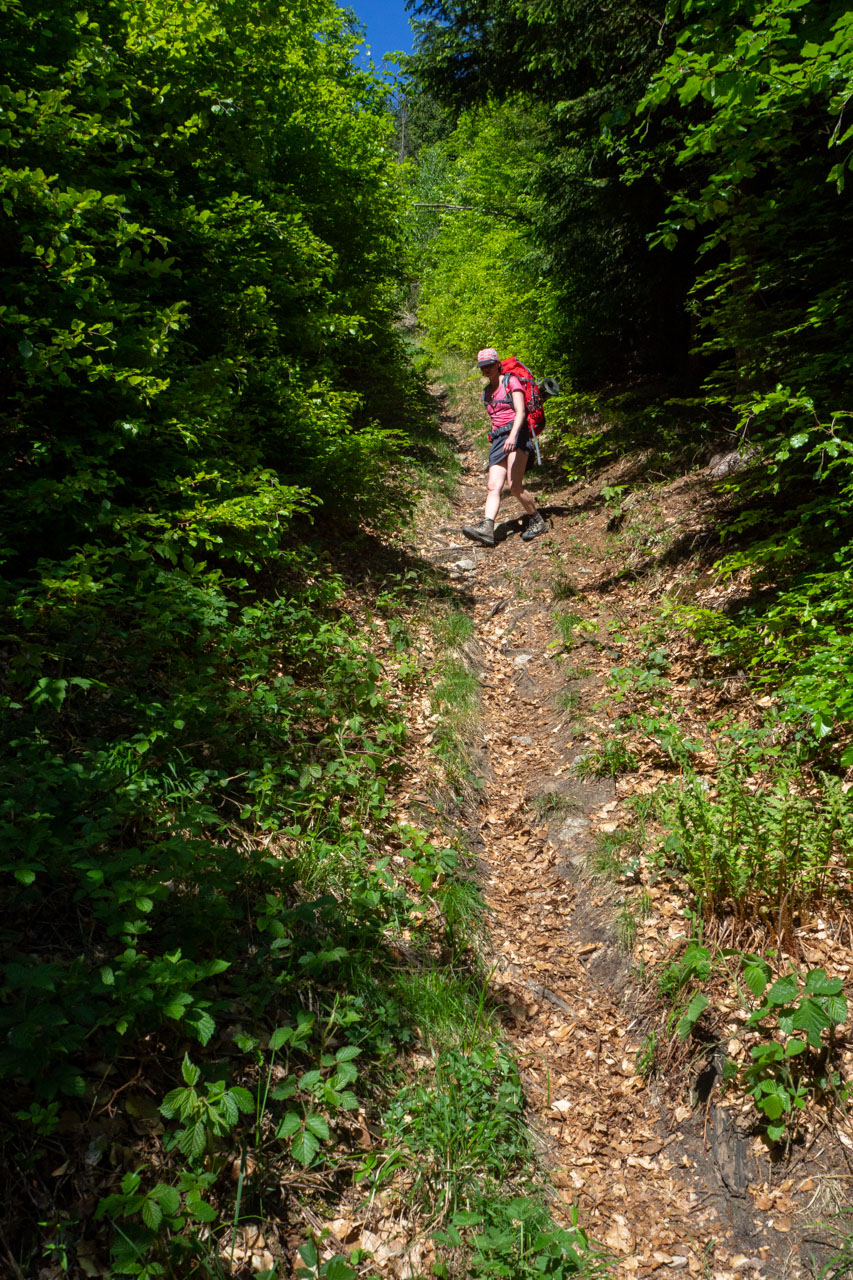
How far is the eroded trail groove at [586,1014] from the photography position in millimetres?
2555

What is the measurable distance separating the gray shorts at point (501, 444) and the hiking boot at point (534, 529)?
0.77m

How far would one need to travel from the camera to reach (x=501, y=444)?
331 inches

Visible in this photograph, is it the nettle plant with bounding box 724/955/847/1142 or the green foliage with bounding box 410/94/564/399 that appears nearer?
the nettle plant with bounding box 724/955/847/1142

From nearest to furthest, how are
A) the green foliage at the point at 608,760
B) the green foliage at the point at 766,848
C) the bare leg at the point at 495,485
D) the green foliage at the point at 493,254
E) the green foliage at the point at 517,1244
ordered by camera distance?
1. the green foliage at the point at 517,1244
2. the green foliage at the point at 766,848
3. the green foliage at the point at 608,760
4. the bare leg at the point at 495,485
5. the green foliage at the point at 493,254

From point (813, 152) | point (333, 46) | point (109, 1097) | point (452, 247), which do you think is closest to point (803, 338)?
point (813, 152)

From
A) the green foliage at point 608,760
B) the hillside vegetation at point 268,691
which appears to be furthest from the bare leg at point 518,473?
the green foliage at point 608,760

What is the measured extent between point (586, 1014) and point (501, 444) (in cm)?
657

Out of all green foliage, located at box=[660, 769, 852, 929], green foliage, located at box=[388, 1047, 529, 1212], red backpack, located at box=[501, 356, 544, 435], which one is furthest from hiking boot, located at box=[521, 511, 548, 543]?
green foliage, located at box=[388, 1047, 529, 1212]

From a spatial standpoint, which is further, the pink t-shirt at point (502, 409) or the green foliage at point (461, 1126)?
the pink t-shirt at point (502, 409)

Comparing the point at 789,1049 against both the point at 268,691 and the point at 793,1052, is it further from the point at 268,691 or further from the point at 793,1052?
the point at 268,691

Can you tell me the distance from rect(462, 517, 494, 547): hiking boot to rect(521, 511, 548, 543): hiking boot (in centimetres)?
41

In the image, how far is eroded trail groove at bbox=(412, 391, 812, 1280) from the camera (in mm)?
2555

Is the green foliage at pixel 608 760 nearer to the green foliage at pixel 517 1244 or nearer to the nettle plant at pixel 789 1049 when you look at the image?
the nettle plant at pixel 789 1049

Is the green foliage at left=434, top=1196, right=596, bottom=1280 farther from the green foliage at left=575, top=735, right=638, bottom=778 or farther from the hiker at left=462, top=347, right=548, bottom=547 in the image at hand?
the hiker at left=462, top=347, right=548, bottom=547
